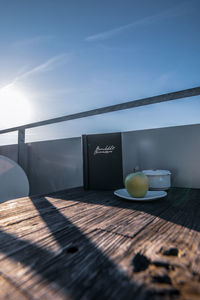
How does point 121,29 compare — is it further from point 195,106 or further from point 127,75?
point 195,106

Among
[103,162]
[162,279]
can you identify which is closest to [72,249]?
[162,279]

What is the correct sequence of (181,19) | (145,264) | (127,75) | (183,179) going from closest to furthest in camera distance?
(145,264) < (183,179) < (181,19) < (127,75)

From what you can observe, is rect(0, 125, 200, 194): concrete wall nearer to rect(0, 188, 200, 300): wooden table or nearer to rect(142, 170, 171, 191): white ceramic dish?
rect(142, 170, 171, 191): white ceramic dish

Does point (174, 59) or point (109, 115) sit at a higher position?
point (174, 59)

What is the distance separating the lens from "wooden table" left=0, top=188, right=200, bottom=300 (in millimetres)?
188

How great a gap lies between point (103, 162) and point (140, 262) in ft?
2.66

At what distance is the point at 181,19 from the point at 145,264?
78.6 inches

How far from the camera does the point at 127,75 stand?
1.76 meters

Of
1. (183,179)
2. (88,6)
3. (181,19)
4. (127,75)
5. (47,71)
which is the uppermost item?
(88,6)

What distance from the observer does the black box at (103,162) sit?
102cm

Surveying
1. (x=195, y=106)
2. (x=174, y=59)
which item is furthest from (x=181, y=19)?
(x=195, y=106)

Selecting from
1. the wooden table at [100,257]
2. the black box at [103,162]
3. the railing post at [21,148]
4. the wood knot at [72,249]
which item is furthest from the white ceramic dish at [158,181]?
the railing post at [21,148]

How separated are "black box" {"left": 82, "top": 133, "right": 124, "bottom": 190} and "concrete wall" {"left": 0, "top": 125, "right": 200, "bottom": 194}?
0.34 metres

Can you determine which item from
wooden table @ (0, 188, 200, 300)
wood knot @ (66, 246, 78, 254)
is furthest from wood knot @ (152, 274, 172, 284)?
wood knot @ (66, 246, 78, 254)
